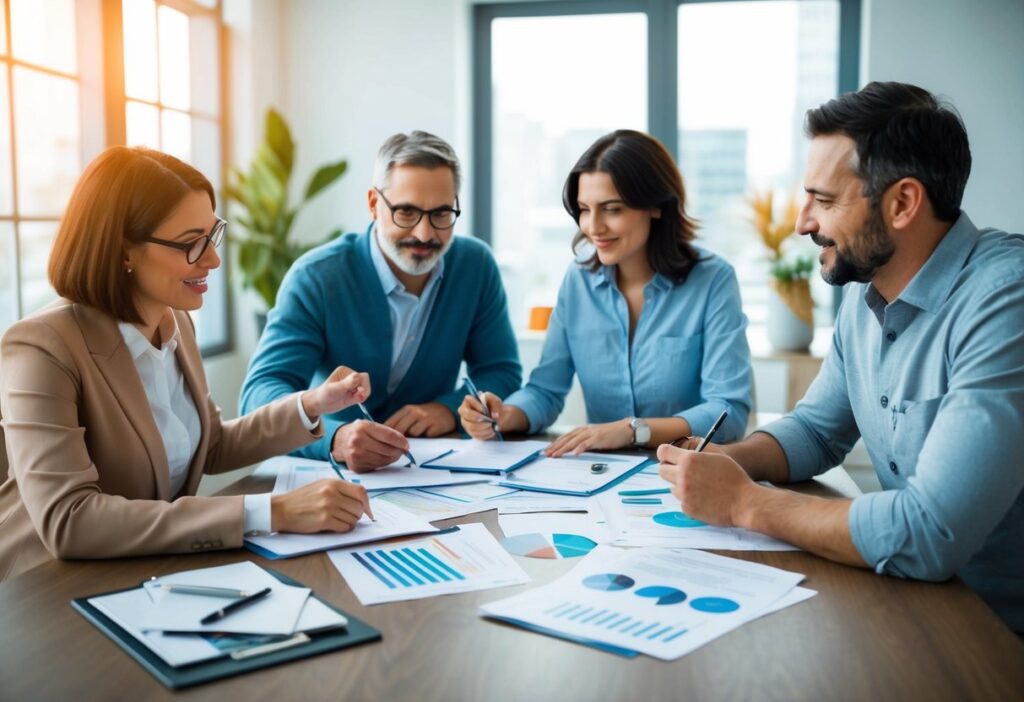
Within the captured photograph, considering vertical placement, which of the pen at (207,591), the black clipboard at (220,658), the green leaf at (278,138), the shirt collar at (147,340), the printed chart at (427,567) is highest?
the green leaf at (278,138)

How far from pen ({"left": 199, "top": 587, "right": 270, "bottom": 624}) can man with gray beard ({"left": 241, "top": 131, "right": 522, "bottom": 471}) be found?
1025 mm

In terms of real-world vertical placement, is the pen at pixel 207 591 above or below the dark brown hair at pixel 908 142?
below

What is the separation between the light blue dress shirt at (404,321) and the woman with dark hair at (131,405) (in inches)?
23.5

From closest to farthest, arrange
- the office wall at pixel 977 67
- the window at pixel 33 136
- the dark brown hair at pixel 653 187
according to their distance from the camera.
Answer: the dark brown hair at pixel 653 187 → the window at pixel 33 136 → the office wall at pixel 977 67

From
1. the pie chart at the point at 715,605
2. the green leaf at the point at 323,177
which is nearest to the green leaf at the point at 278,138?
the green leaf at the point at 323,177

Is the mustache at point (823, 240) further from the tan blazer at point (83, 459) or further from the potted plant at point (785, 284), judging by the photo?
the potted plant at point (785, 284)

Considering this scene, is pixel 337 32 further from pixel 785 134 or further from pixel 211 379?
pixel 785 134

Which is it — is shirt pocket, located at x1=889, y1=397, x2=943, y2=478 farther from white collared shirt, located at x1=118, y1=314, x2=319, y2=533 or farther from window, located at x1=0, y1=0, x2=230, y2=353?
window, located at x1=0, y1=0, x2=230, y2=353

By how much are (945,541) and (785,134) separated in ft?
12.1

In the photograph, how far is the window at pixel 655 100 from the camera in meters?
4.54

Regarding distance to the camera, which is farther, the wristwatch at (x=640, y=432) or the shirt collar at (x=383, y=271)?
the shirt collar at (x=383, y=271)

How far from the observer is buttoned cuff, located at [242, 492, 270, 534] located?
1.39 m

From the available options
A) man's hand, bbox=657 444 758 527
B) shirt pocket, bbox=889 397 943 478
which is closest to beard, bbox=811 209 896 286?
shirt pocket, bbox=889 397 943 478

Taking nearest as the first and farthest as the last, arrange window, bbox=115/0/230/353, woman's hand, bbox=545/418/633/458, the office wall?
woman's hand, bbox=545/418/633/458
window, bbox=115/0/230/353
the office wall
